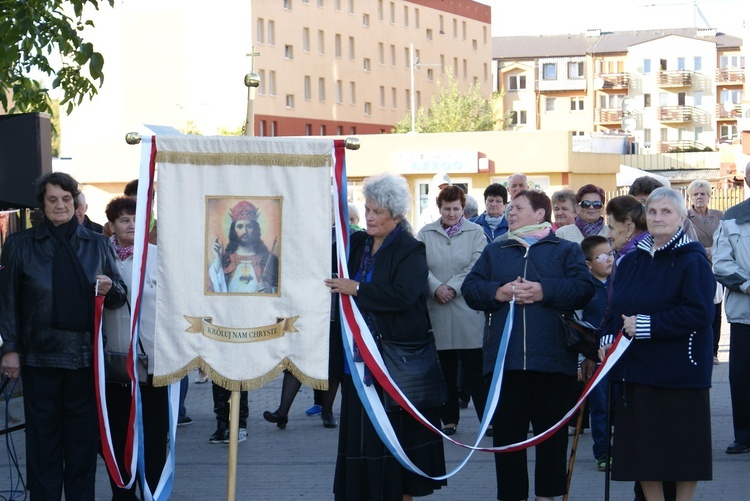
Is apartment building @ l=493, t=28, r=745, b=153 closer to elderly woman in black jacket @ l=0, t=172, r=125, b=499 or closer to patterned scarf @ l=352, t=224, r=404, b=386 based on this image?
patterned scarf @ l=352, t=224, r=404, b=386

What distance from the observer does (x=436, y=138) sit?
46000 millimetres

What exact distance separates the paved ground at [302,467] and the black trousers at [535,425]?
0.81 metres

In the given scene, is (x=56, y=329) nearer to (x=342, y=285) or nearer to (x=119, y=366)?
(x=119, y=366)

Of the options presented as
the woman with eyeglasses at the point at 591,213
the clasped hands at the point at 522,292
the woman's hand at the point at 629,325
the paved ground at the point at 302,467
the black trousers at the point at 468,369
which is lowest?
the paved ground at the point at 302,467

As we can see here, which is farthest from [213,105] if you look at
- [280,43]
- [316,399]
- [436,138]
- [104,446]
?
[104,446]

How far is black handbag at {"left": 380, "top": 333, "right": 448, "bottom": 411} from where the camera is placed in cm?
625

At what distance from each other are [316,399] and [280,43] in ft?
205

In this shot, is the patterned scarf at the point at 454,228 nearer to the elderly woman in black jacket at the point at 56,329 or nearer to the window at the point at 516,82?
the elderly woman in black jacket at the point at 56,329

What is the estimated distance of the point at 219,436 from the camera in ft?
31.1

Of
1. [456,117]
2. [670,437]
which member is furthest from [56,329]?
[456,117]

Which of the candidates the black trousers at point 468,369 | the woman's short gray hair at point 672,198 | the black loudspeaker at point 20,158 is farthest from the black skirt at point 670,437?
the black loudspeaker at point 20,158

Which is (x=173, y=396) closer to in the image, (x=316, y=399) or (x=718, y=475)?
(x=718, y=475)

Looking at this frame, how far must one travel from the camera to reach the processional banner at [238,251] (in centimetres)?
575

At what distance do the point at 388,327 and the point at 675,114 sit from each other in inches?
3694
